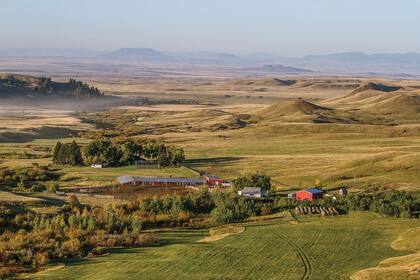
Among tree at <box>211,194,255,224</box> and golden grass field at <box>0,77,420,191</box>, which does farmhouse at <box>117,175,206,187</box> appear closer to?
golden grass field at <box>0,77,420,191</box>

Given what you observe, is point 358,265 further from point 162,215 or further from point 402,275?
point 162,215

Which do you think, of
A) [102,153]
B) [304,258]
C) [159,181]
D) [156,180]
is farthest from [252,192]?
[102,153]

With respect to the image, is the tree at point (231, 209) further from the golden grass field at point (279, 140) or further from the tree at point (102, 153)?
the tree at point (102, 153)

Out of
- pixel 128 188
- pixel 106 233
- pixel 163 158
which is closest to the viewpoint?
pixel 106 233

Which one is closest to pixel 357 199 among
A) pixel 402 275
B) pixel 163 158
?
pixel 402 275

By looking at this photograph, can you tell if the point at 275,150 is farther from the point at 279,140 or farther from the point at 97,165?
the point at 97,165

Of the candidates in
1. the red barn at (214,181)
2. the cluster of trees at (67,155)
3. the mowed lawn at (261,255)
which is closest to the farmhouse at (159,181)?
the red barn at (214,181)
